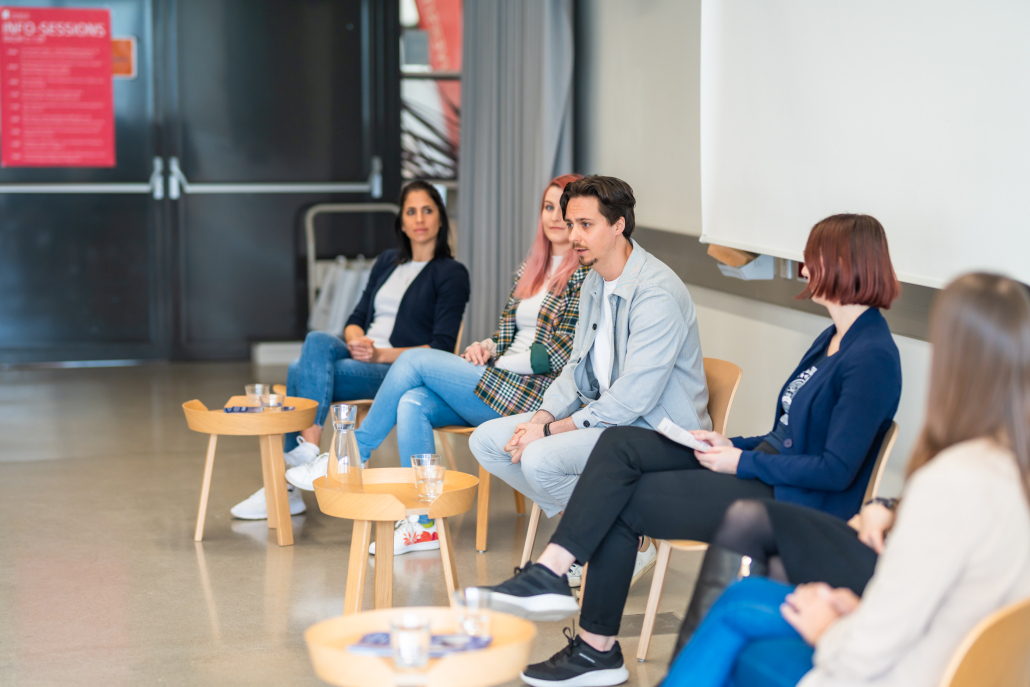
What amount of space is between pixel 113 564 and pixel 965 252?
8.34 feet

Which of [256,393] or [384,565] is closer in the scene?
[384,565]

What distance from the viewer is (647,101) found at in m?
4.04

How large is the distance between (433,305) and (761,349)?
126 cm

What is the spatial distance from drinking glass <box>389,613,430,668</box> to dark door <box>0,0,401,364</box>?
19.2ft

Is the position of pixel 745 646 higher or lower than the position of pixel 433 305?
lower

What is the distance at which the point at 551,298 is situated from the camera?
328cm

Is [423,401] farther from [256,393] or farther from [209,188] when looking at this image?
[209,188]

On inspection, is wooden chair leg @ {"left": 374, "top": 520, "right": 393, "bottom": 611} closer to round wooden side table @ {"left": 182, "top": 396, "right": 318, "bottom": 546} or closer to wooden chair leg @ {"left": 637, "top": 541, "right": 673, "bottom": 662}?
wooden chair leg @ {"left": 637, "top": 541, "right": 673, "bottom": 662}

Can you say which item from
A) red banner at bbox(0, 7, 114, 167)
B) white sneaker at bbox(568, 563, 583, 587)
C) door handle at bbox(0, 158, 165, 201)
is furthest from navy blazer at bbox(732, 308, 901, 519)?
red banner at bbox(0, 7, 114, 167)

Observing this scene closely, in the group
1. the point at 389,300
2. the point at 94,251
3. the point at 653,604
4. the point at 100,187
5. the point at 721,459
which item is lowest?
the point at 653,604

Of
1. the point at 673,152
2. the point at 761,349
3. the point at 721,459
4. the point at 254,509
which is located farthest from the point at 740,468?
the point at 254,509

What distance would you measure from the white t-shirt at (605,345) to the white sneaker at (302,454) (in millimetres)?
1232

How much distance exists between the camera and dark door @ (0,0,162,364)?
674cm

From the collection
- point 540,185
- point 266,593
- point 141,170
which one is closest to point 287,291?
point 141,170
